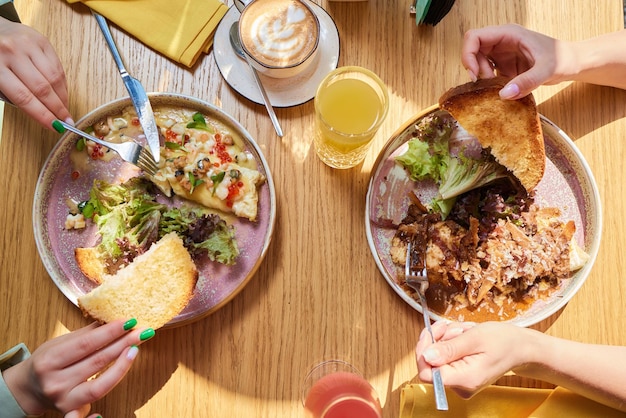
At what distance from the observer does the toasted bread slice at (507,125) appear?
60.4 inches

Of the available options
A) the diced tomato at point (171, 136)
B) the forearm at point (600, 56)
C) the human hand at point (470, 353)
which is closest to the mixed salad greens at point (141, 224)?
the diced tomato at point (171, 136)

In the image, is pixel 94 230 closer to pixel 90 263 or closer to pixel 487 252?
pixel 90 263

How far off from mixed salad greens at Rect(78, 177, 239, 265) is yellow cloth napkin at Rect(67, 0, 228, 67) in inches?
16.9

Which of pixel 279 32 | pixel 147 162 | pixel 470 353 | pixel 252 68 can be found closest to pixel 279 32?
pixel 279 32

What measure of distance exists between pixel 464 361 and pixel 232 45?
3.75ft

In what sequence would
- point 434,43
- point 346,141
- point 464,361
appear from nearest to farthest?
point 464,361 < point 346,141 < point 434,43

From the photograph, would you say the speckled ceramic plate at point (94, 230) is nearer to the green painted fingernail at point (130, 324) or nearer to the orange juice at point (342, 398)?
the green painted fingernail at point (130, 324)

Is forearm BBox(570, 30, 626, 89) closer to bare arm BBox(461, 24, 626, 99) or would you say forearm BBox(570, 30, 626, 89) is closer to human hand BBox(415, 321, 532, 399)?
bare arm BBox(461, 24, 626, 99)

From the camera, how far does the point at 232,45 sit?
1682mm

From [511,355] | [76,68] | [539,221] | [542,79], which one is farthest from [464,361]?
[76,68]

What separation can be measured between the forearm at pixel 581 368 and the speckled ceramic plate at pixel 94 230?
83cm

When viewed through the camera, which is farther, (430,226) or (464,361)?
(430,226)

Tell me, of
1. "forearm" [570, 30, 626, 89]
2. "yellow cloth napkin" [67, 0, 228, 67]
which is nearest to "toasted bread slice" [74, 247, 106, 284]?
"yellow cloth napkin" [67, 0, 228, 67]

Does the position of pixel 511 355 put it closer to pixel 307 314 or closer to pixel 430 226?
pixel 430 226
